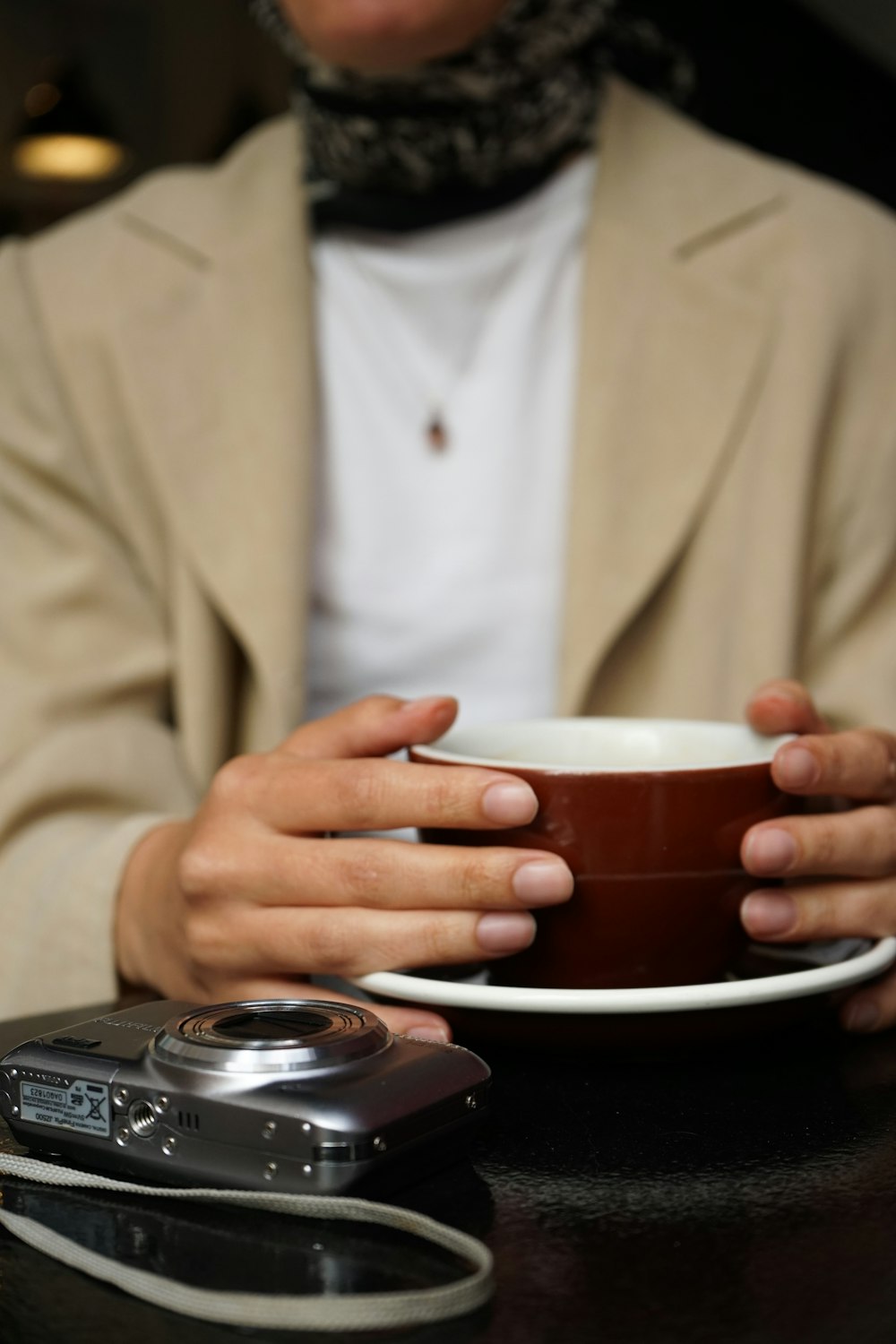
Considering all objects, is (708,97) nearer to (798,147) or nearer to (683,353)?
(798,147)

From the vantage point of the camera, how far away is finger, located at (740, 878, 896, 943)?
46 centimetres

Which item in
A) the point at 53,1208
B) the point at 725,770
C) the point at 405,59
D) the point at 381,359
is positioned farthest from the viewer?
the point at 381,359

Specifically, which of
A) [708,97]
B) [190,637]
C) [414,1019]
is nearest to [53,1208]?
[414,1019]

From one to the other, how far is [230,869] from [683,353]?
0.60m

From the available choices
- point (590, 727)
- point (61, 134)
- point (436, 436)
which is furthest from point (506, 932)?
point (61, 134)

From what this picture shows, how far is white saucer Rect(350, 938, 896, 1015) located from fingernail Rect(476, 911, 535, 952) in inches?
0.7

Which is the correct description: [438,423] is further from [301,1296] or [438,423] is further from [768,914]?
[301,1296]

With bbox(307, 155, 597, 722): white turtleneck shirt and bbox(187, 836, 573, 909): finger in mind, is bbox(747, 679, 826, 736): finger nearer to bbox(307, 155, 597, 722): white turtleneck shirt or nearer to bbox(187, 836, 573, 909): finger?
bbox(187, 836, 573, 909): finger

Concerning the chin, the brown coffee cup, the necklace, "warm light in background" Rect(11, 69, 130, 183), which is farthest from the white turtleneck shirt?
"warm light in background" Rect(11, 69, 130, 183)

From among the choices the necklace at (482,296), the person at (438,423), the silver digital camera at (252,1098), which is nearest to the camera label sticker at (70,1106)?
the silver digital camera at (252,1098)

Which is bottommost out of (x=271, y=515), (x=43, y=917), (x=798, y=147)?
(x=43, y=917)

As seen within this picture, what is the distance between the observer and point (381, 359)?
3.55 feet

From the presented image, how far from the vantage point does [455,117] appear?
101 cm

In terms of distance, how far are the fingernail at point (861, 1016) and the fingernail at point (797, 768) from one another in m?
0.08
